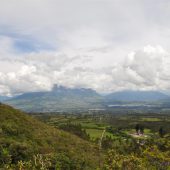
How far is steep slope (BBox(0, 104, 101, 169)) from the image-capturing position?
63872 millimetres

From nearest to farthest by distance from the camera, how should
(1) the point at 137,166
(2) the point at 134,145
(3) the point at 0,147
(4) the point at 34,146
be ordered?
(1) the point at 137,166, (3) the point at 0,147, (4) the point at 34,146, (2) the point at 134,145

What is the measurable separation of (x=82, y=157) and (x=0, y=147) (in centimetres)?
2141

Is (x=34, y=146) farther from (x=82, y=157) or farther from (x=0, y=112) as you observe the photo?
(x=0, y=112)

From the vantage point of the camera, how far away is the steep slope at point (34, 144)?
210 feet

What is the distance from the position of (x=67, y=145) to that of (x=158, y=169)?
168 feet

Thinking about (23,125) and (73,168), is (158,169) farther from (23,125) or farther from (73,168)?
(23,125)

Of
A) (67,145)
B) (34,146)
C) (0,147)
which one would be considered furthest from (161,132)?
(0,147)

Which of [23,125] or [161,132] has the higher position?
[23,125]

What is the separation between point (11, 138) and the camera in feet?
234

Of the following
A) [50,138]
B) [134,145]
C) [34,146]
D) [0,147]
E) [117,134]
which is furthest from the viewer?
[117,134]

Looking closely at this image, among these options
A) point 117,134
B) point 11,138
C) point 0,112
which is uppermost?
point 0,112

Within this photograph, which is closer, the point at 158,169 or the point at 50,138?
the point at 158,169

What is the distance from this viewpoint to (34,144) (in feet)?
237

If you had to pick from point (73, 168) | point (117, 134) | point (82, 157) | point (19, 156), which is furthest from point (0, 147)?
point (117, 134)
